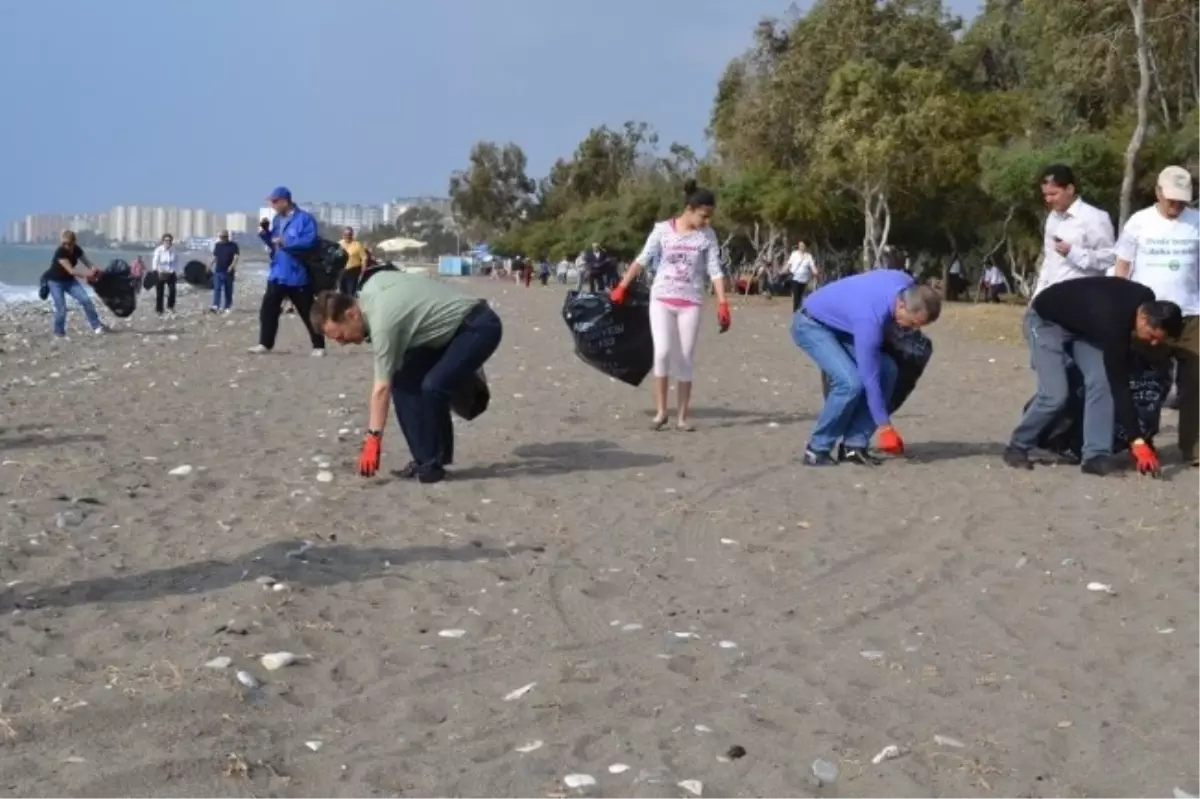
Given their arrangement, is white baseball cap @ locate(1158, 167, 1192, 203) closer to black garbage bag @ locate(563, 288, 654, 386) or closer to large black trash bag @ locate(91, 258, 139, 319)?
black garbage bag @ locate(563, 288, 654, 386)

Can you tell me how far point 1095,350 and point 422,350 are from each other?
12.5ft

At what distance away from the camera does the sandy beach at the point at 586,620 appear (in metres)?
3.91

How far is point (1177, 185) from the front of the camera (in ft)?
27.5

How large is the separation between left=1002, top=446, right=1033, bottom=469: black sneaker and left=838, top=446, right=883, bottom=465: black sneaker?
753 mm

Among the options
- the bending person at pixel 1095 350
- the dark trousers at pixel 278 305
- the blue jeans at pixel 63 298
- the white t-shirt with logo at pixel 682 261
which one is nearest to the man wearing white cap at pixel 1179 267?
the bending person at pixel 1095 350

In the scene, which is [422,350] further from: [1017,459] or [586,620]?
[1017,459]

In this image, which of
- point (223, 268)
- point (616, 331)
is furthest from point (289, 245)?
point (223, 268)

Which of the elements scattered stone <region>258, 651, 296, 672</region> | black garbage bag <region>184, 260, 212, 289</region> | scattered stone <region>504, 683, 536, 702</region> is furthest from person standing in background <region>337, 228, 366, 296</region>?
black garbage bag <region>184, 260, 212, 289</region>

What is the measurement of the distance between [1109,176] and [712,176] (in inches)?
944

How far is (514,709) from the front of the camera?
4340 mm

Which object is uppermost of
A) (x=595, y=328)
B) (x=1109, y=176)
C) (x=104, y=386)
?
(x=1109, y=176)

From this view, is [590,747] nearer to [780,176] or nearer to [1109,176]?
[1109,176]

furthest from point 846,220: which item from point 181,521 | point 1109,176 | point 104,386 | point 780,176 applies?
point 181,521

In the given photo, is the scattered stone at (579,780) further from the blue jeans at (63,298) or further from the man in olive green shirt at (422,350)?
the blue jeans at (63,298)
